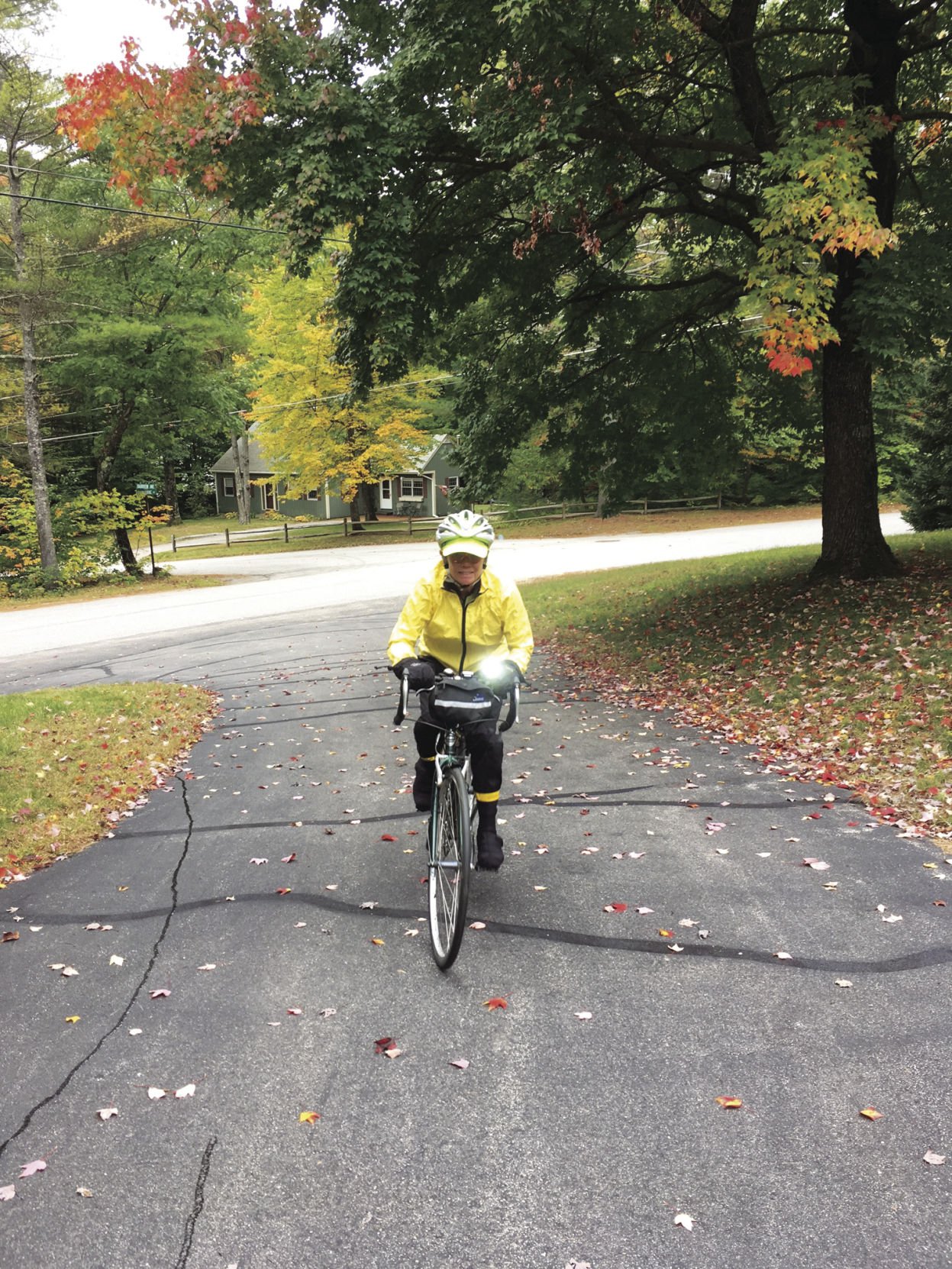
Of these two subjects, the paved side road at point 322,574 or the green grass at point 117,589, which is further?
the green grass at point 117,589

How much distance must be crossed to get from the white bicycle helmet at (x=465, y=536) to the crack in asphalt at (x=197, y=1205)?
269cm

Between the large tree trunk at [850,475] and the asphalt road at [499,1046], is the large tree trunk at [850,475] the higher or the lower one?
the higher one

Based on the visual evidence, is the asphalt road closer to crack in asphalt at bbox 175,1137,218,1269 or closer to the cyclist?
crack in asphalt at bbox 175,1137,218,1269

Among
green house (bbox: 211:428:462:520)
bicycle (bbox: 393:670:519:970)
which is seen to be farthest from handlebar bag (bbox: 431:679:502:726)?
green house (bbox: 211:428:462:520)

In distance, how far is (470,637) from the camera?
4.74 meters

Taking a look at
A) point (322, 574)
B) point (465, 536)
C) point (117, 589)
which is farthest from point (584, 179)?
point (117, 589)

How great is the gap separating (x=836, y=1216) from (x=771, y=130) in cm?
1032

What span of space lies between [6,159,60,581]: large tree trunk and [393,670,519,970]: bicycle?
24265mm

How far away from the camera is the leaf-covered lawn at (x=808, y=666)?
6934 mm

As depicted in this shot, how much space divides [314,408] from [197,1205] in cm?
3485

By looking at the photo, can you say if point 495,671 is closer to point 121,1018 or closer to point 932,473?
point 121,1018

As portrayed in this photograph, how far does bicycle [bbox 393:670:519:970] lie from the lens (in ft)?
13.6

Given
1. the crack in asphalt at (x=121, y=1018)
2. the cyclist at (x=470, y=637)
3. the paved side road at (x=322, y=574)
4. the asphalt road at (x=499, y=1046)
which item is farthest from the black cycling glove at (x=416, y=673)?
the paved side road at (x=322, y=574)

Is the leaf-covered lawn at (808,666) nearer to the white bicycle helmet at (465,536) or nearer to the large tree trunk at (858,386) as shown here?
the large tree trunk at (858,386)
